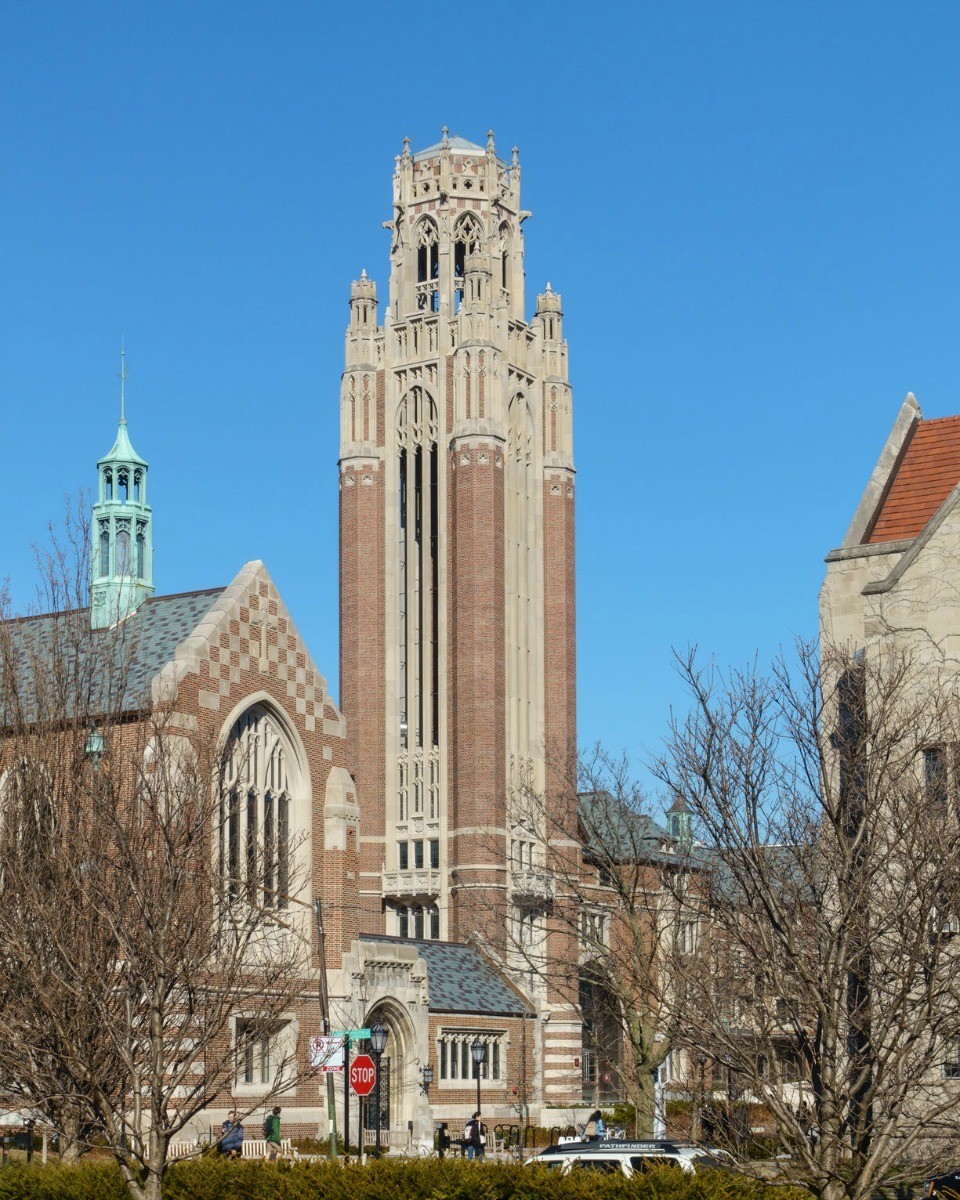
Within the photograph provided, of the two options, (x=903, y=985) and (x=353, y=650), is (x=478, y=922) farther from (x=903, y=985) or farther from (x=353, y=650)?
(x=903, y=985)

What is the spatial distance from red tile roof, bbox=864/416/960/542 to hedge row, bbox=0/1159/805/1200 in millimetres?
12589

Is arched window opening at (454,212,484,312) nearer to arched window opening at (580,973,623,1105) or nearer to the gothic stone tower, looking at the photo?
the gothic stone tower

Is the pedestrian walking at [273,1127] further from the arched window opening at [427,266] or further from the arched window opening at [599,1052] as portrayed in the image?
the arched window opening at [427,266]

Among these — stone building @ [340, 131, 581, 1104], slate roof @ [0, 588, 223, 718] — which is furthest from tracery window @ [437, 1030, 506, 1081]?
slate roof @ [0, 588, 223, 718]

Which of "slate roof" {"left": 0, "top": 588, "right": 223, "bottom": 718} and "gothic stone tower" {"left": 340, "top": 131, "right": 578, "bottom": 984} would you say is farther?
"gothic stone tower" {"left": 340, "top": 131, "right": 578, "bottom": 984}

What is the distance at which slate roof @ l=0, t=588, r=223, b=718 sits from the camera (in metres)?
32.3

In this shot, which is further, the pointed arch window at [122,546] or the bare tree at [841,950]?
the pointed arch window at [122,546]

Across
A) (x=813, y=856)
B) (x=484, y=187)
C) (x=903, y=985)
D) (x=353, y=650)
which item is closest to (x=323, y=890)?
(x=813, y=856)

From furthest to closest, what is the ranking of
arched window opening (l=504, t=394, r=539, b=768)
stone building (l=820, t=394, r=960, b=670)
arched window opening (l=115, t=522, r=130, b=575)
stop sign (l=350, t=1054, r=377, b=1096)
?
1. arched window opening (l=504, t=394, r=539, b=768)
2. arched window opening (l=115, t=522, r=130, b=575)
3. stop sign (l=350, t=1054, r=377, b=1096)
4. stone building (l=820, t=394, r=960, b=670)

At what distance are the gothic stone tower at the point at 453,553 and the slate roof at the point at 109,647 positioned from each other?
30.2 metres

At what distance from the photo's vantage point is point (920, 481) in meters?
31.4

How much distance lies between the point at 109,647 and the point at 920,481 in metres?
15.8

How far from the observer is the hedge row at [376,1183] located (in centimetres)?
2058

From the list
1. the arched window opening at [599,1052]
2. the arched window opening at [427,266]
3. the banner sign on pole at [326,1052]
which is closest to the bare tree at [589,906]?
the arched window opening at [599,1052]
